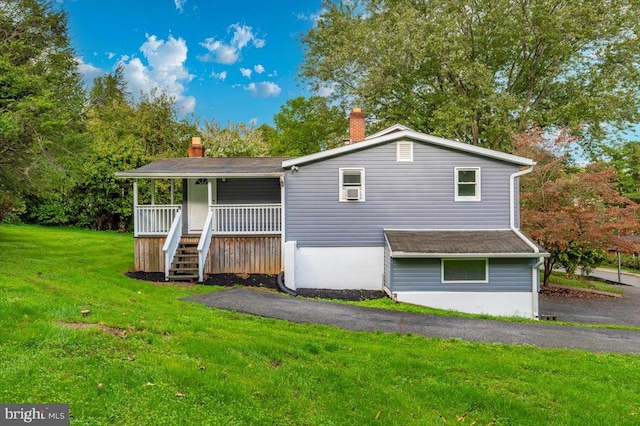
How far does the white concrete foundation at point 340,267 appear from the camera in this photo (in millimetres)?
12391

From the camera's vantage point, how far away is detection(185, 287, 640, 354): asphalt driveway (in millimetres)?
6993

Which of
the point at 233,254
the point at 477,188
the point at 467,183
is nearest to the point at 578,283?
the point at 477,188

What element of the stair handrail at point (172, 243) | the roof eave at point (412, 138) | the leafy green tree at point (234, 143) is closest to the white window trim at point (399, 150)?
the roof eave at point (412, 138)

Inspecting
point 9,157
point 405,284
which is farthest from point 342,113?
point 9,157

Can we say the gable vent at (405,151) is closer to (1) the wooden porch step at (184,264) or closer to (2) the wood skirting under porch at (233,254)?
(2) the wood skirting under porch at (233,254)

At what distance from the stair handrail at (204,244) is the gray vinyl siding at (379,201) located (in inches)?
102

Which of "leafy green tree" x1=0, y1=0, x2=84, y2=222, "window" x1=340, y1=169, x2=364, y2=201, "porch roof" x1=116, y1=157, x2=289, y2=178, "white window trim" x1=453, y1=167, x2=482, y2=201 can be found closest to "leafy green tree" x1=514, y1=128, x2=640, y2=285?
"white window trim" x1=453, y1=167, x2=482, y2=201

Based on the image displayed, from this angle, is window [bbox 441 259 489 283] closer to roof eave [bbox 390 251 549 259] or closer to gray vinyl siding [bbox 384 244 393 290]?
roof eave [bbox 390 251 549 259]

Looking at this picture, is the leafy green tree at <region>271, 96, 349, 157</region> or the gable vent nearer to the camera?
the gable vent

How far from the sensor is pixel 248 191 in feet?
47.5

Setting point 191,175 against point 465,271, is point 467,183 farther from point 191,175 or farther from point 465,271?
point 191,175

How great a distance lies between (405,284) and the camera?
11258mm

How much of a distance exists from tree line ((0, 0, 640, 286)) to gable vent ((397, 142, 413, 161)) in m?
6.54

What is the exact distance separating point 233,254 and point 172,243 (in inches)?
78.9
